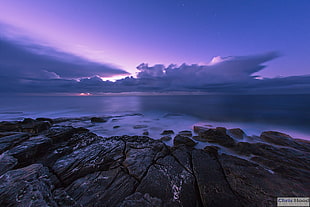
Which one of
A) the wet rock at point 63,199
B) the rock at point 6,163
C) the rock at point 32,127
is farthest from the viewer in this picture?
the rock at point 32,127

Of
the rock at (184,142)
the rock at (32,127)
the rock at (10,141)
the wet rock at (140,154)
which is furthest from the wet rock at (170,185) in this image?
the rock at (32,127)

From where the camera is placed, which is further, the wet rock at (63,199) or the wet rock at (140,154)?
the wet rock at (140,154)

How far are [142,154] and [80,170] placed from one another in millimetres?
2433

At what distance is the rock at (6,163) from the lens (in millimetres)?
3812

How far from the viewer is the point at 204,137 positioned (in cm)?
828

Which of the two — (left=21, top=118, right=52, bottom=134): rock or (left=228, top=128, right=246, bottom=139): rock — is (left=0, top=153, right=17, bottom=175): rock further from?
(left=228, top=128, right=246, bottom=139): rock

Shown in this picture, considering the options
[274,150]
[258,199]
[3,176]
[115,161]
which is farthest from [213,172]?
[3,176]

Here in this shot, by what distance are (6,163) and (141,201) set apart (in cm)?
531

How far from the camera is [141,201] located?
2934 mm

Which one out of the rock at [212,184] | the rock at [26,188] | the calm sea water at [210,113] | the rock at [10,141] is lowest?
the calm sea water at [210,113]

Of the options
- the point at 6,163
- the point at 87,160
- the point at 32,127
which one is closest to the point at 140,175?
the point at 87,160

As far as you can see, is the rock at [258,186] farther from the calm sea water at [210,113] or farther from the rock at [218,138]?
the calm sea water at [210,113]

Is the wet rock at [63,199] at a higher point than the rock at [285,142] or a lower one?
higher

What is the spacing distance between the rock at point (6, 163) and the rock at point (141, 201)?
4520 millimetres
